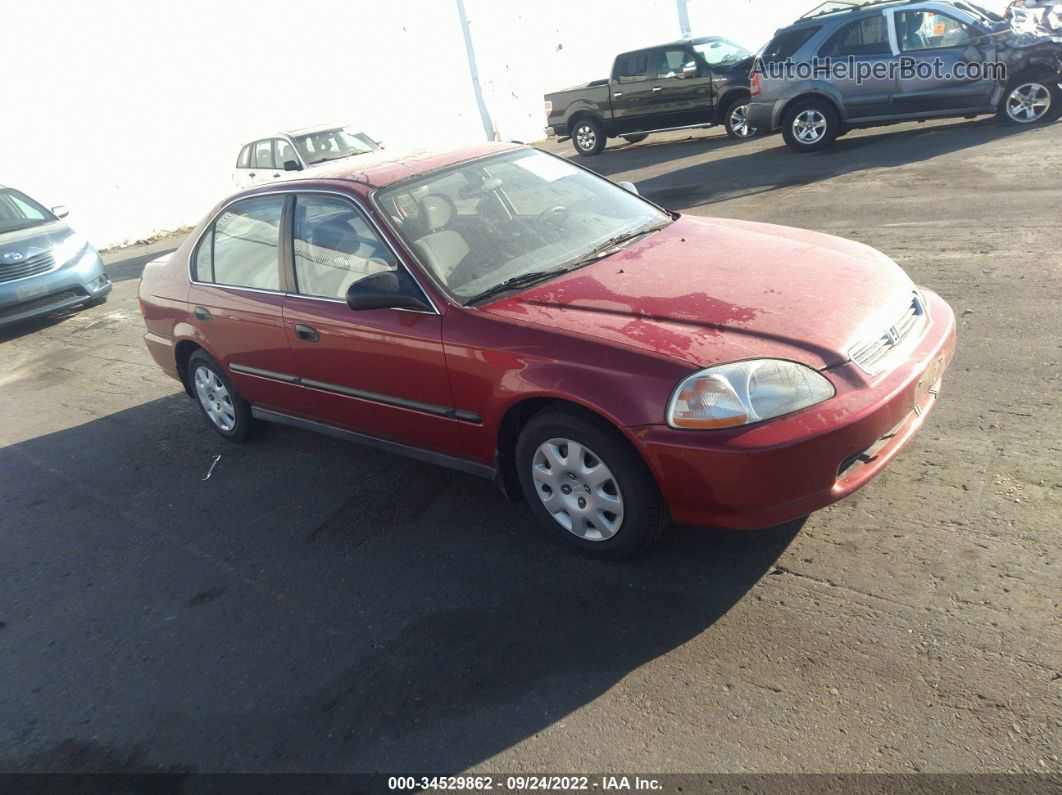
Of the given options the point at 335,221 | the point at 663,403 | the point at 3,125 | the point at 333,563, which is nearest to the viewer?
the point at 663,403

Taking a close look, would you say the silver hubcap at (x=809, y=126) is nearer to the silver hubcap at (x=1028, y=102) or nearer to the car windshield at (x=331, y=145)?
the silver hubcap at (x=1028, y=102)

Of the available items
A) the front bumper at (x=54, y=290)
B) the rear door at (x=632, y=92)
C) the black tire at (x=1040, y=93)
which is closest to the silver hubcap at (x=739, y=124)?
the rear door at (x=632, y=92)

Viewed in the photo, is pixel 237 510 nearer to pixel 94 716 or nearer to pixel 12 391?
pixel 94 716

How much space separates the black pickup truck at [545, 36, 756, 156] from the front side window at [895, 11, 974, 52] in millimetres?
3104

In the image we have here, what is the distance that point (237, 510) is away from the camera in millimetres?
4859

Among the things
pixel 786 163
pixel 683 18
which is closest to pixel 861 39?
pixel 786 163

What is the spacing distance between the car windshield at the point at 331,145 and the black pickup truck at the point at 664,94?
4.25 meters

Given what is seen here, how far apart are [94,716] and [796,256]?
11.7 feet

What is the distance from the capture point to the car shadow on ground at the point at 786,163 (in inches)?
415

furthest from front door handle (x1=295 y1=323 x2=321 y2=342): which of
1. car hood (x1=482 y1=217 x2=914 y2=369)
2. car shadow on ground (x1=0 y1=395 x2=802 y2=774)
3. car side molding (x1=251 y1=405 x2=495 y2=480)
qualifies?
car hood (x1=482 y1=217 x2=914 y2=369)

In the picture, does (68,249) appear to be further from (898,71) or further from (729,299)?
(898,71)

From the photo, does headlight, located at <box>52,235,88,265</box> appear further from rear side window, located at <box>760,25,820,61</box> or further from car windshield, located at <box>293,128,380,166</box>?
rear side window, located at <box>760,25,820,61</box>

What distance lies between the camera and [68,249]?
1084 cm

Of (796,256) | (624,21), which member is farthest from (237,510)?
(624,21)
